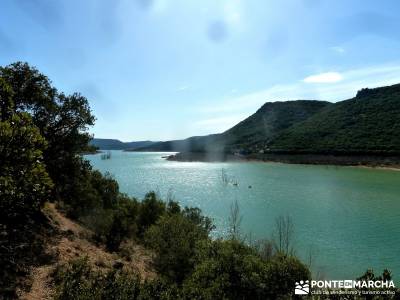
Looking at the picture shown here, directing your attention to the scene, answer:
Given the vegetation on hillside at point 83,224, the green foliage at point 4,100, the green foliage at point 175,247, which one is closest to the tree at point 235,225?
the green foliage at point 175,247

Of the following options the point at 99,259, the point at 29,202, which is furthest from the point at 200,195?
the point at 29,202

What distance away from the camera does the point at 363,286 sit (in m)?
17.9

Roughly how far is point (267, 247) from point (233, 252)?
1502 cm

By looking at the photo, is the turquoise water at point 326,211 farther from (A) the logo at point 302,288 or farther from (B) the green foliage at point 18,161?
(B) the green foliage at point 18,161

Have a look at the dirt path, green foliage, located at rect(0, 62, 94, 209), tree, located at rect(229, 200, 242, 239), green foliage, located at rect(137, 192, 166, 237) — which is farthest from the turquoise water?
green foliage, located at rect(0, 62, 94, 209)

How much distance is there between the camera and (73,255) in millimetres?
28062

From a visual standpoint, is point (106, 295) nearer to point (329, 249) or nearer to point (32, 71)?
point (32, 71)

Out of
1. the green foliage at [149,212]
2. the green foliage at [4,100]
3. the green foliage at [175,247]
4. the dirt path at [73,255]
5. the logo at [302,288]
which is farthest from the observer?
the green foliage at [149,212]

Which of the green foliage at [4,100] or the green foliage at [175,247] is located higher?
the green foliage at [4,100]

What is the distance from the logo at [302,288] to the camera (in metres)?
19.6

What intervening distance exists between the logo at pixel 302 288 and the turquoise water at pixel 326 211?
62.5 feet

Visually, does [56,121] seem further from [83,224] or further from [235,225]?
[235,225]

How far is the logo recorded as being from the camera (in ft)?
64.3

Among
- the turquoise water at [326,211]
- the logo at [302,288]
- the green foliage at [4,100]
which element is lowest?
the turquoise water at [326,211]
